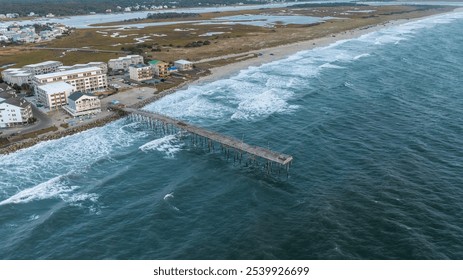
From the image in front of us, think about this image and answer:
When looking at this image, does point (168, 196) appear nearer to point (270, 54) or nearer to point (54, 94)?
point (54, 94)

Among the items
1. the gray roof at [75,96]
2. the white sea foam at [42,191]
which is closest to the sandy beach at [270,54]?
the gray roof at [75,96]

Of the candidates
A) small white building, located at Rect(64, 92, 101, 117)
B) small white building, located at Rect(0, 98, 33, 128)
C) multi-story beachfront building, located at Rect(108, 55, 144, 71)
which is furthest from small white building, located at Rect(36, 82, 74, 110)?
multi-story beachfront building, located at Rect(108, 55, 144, 71)

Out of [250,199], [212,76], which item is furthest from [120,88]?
[250,199]

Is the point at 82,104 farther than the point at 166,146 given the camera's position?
Yes

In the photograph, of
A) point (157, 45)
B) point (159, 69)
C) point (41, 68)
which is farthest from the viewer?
point (157, 45)

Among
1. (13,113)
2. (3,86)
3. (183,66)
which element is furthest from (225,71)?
(13,113)

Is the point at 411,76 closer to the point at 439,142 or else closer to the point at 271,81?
the point at 271,81

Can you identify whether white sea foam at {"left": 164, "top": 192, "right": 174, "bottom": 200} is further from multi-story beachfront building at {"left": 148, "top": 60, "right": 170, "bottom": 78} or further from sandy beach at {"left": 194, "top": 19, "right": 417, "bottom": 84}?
multi-story beachfront building at {"left": 148, "top": 60, "right": 170, "bottom": 78}
